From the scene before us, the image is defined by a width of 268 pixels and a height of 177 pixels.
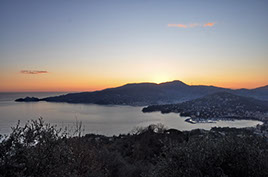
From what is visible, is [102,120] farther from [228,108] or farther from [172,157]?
[172,157]

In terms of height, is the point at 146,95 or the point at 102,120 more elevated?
the point at 146,95

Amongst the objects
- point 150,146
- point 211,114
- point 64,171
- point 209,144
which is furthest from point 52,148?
point 211,114

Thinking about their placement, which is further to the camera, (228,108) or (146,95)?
(146,95)

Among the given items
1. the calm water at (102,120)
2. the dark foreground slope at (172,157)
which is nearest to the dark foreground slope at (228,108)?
the calm water at (102,120)

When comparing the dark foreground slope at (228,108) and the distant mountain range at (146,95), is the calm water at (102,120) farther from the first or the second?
the distant mountain range at (146,95)

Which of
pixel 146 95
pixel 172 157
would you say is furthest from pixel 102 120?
pixel 146 95

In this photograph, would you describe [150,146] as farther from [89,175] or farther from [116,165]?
[89,175]

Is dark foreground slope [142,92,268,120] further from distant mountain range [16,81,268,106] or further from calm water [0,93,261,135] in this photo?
distant mountain range [16,81,268,106]

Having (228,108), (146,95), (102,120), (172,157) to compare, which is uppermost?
(146,95)

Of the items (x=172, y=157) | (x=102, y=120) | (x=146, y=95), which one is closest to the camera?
(x=172, y=157)
